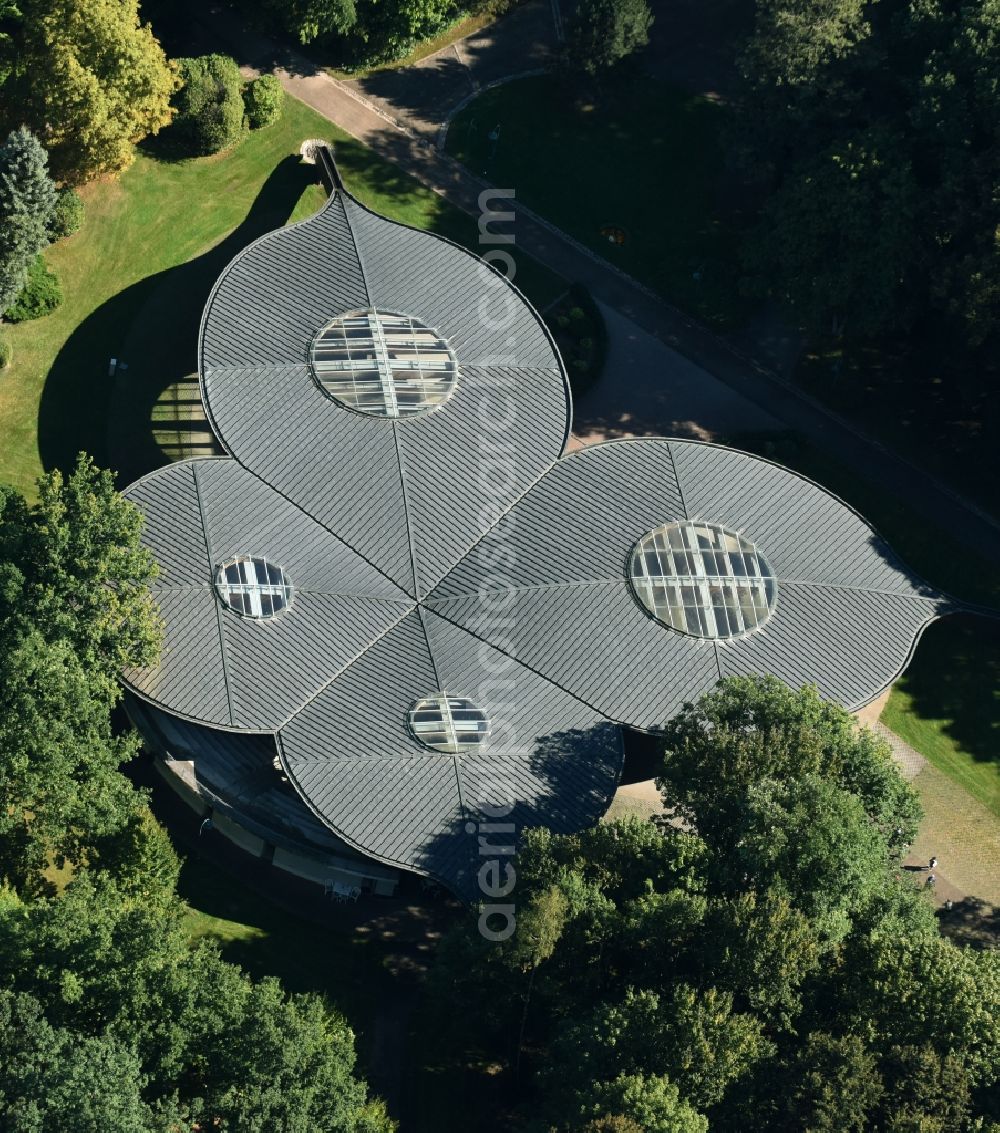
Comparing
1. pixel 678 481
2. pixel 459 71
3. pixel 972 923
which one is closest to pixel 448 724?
pixel 678 481

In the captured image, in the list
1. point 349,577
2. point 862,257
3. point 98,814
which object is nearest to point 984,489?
point 862,257

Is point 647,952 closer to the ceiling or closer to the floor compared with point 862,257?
closer to the floor

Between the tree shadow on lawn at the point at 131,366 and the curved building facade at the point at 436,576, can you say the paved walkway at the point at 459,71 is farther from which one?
the curved building facade at the point at 436,576

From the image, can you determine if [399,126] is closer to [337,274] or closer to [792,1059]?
[337,274]

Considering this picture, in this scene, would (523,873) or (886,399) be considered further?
(886,399)

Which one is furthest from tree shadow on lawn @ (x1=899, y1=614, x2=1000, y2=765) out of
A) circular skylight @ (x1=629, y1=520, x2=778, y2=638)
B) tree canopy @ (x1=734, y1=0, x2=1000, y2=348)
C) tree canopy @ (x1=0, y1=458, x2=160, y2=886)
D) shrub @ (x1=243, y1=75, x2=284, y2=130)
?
shrub @ (x1=243, y1=75, x2=284, y2=130)

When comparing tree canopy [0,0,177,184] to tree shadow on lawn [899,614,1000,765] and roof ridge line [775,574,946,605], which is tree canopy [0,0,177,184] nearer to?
roof ridge line [775,574,946,605]

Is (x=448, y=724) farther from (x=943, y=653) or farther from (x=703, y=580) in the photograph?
(x=943, y=653)
